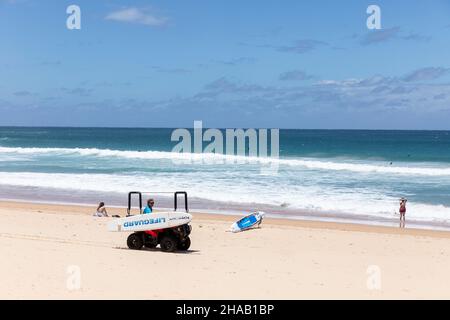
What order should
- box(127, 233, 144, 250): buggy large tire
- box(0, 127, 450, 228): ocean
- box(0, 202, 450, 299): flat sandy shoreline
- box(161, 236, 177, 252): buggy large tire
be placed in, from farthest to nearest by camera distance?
1. box(0, 127, 450, 228): ocean
2. box(127, 233, 144, 250): buggy large tire
3. box(161, 236, 177, 252): buggy large tire
4. box(0, 202, 450, 299): flat sandy shoreline

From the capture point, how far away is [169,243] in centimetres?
1229

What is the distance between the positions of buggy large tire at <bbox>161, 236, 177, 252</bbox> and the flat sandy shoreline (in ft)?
0.71

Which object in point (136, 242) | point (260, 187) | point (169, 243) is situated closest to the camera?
point (169, 243)

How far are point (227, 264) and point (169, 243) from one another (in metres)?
1.56

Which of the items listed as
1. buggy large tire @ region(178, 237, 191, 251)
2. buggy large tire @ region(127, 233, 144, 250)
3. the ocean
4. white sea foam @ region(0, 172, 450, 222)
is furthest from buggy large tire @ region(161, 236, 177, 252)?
white sea foam @ region(0, 172, 450, 222)

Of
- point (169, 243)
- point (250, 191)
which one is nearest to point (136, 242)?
point (169, 243)

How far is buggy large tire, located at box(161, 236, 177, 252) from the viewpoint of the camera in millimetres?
12281

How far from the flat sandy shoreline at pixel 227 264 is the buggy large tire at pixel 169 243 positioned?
22cm

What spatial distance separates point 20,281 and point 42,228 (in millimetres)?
6446

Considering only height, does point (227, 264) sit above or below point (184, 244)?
below

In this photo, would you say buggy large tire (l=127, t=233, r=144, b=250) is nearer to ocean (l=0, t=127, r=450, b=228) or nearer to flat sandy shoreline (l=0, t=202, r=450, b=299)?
flat sandy shoreline (l=0, t=202, r=450, b=299)

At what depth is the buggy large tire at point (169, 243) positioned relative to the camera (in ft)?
40.3

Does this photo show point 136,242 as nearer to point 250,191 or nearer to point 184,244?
point 184,244
